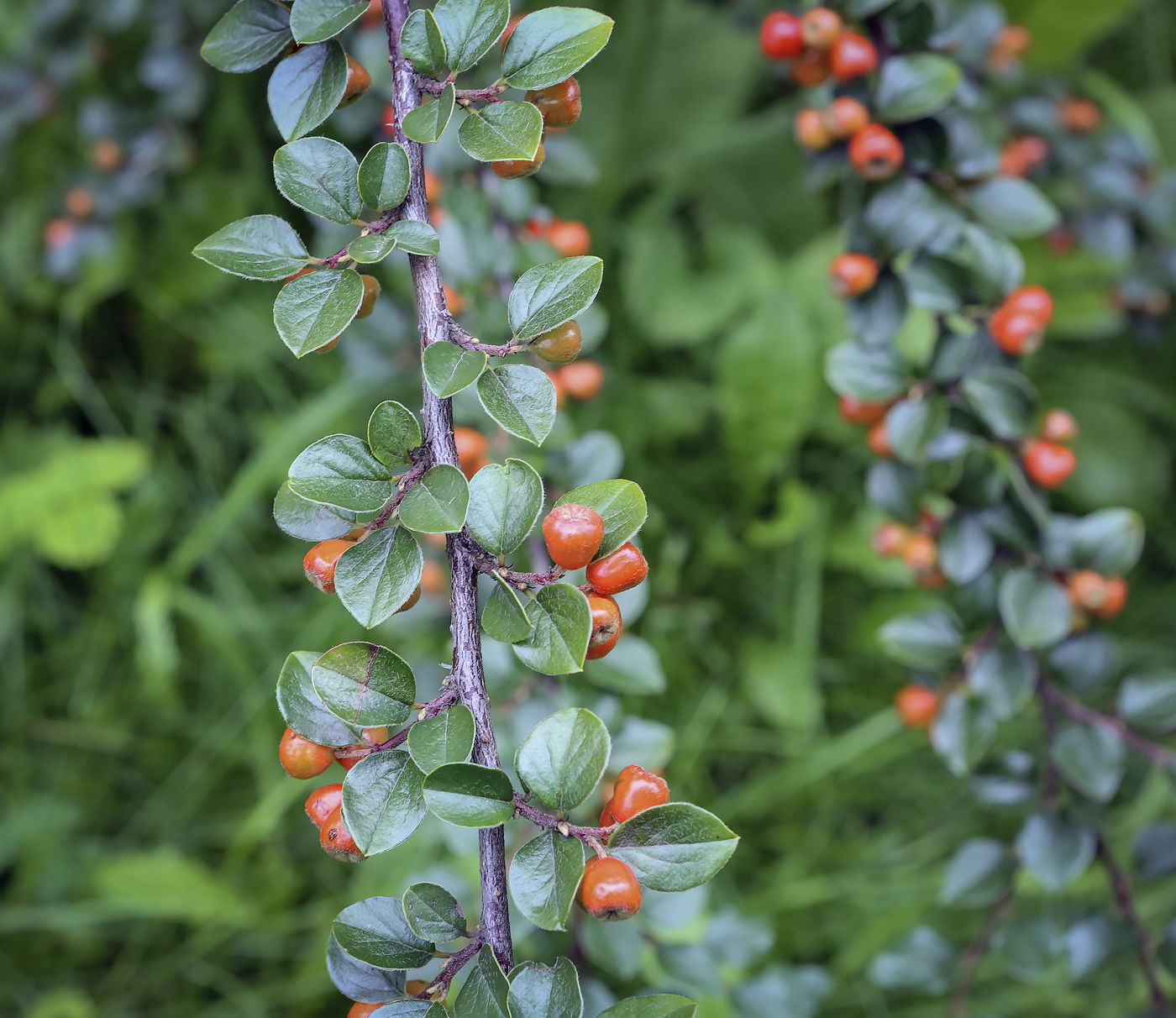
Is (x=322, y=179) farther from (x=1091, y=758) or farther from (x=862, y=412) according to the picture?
(x=1091, y=758)

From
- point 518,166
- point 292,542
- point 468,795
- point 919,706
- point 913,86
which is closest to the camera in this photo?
point 468,795

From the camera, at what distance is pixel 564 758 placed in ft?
1.85

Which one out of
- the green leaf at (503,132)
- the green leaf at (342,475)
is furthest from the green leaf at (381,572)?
the green leaf at (503,132)

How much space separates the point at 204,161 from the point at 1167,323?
1957mm

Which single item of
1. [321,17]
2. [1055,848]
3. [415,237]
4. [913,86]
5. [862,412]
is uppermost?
[321,17]

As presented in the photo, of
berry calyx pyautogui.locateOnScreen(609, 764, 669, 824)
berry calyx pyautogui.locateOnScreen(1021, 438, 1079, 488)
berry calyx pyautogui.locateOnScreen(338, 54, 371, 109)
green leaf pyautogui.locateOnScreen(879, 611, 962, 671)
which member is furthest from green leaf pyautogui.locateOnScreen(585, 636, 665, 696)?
berry calyx pyautogui.locateOnScreen(338, 54, 371, 109)

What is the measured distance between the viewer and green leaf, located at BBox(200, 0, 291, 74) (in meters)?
0.69

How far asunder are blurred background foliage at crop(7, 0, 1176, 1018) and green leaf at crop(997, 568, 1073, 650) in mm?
755

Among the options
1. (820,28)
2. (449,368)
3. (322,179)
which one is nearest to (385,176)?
(322,179)

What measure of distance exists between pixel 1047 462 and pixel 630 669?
1.60 ft

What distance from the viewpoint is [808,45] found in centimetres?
98

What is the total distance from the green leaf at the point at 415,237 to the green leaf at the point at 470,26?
0.12 m

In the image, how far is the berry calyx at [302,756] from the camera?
1.96ft

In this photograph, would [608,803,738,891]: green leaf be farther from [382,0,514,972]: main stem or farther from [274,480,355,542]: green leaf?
[274,480,355,542]: green leaf
